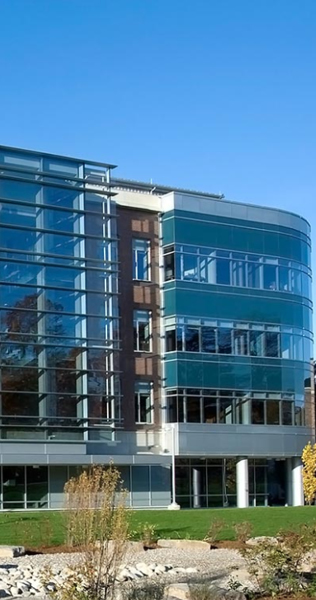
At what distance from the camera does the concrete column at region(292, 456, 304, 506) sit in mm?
56938

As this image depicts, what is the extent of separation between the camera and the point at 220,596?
1320 cm

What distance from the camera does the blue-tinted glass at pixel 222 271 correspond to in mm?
54178

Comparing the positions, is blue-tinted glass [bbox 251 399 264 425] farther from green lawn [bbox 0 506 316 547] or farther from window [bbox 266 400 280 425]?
green lawn [bbox 0 506 316 547]

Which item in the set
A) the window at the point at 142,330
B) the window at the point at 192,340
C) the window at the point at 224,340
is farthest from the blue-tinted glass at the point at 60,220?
the window at the point at 224,340

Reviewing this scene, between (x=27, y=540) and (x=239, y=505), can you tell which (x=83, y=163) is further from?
(x=27, y=540)

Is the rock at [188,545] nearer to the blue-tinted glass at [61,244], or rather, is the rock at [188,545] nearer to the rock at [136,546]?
the rock at [136,546]

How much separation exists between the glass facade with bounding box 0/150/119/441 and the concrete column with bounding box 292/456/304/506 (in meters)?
12.9

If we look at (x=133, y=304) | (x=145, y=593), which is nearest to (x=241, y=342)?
(x=133, y=304)

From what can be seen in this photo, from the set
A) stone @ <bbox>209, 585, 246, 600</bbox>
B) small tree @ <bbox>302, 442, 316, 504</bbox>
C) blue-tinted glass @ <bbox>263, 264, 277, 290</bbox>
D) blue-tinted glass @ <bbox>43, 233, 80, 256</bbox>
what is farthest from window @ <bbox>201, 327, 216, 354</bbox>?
stone @ <bbox>209, 585, 246, 600</bbox>

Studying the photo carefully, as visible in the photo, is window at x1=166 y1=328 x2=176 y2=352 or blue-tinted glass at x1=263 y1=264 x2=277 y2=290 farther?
blue-tinted glass at x1=263 y1=264 x2=277 y2=290

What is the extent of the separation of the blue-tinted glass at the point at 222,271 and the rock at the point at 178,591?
39939mm

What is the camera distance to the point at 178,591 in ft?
46.9

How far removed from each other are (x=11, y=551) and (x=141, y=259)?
34.6 m

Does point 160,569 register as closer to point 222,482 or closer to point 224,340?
point 224,340
